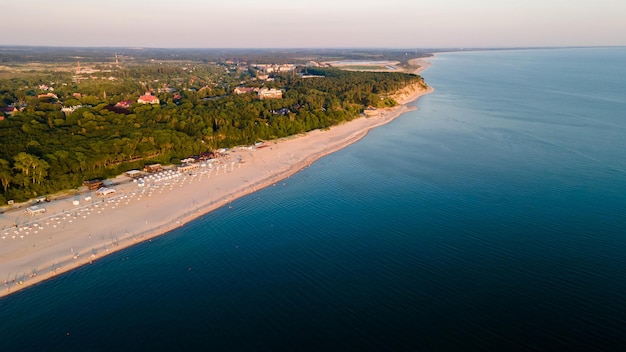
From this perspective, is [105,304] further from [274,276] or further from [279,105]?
[279,105]

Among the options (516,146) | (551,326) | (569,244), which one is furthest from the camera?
(516,146)

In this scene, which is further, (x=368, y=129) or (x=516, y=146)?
(x=368, y=129)

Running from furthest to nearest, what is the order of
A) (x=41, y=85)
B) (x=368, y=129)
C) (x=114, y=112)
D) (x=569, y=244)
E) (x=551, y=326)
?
(x=41, y=85) → (x=368, y=129) → (x=114, y=112) → (x=569, y=244) → (x=551, y=326)

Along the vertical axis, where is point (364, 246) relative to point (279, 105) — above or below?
below

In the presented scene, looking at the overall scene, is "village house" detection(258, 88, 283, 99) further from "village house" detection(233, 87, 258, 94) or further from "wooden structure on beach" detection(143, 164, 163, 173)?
"wooden structure on beach" detection(143, 164, 163, 173)

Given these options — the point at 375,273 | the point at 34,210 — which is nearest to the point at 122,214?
the point at 34,210

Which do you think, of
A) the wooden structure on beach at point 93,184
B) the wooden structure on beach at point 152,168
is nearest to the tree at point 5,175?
the wooden structure on beach at point 93,184

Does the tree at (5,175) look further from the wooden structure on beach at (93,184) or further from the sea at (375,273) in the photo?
the sea at (375,273)

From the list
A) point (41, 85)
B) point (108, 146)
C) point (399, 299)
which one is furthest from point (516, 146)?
point (41, 85)

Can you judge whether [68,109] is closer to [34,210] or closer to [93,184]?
[93,184]
